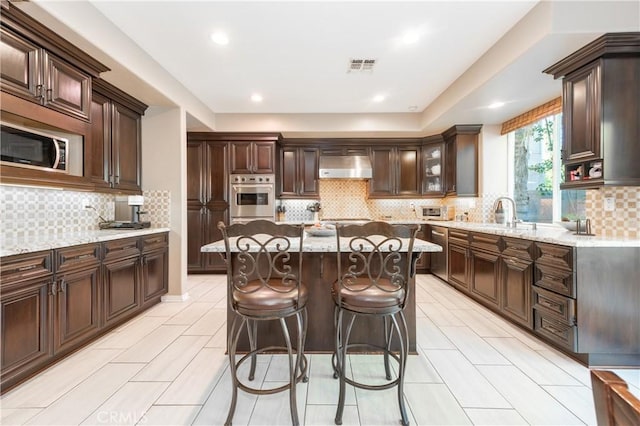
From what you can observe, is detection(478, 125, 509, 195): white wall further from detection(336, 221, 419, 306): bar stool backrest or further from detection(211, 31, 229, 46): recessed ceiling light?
detection(211, 31, 229, 46): recessed ceiling light

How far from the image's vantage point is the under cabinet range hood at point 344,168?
505 cm

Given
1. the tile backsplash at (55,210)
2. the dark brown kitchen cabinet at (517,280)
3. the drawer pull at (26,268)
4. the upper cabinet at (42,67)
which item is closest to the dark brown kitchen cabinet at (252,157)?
the tile backsplash at (55,210)

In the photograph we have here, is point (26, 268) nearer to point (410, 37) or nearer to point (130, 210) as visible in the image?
point (130, 210)

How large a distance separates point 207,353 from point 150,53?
2946 mm

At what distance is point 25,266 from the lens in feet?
6.13

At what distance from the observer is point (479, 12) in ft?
7.52

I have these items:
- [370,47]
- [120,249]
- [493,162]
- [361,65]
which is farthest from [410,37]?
[120,249]

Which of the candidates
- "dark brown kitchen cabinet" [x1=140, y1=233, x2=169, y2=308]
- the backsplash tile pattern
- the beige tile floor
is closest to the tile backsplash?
"dark brown kitchen cabinet" [x1=140, y1=233, x2=169, y2=308]

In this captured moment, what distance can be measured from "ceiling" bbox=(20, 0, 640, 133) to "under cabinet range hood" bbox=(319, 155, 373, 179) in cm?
117

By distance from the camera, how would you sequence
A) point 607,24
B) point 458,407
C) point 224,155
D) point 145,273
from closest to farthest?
point 458,407 < point 607,24 < point 145,273 < point 224,155

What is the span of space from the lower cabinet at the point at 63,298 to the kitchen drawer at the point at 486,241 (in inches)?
148

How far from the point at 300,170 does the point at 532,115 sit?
3.50m

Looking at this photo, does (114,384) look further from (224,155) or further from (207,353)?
(224,155)

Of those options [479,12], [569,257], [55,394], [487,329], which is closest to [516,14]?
[479,12]
